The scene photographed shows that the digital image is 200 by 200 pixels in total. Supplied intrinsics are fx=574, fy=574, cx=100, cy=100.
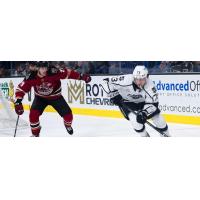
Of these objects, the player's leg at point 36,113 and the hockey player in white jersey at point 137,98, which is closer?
the hockey player in white jersey at point 137,98

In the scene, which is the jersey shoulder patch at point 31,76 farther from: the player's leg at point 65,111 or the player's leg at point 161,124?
the player's leg at point 161,124

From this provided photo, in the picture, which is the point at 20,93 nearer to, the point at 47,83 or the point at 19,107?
the point at 19,107

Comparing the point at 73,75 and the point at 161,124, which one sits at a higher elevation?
the point at 73,75

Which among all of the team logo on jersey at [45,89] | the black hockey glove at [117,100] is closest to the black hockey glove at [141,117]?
the black hockey glove at [117,100]

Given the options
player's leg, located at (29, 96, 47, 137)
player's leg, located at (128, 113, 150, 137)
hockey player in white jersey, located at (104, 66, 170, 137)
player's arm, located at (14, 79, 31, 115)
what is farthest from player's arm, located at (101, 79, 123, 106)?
player's arm, located at (14, 79, 31, 115)

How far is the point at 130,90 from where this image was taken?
226 inches

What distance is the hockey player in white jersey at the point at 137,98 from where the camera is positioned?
5664 millimetres

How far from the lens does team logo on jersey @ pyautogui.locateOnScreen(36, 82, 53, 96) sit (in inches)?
229

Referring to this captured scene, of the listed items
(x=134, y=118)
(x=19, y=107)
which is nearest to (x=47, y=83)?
(x=19, y=107)

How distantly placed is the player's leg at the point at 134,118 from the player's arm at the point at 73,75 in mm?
461

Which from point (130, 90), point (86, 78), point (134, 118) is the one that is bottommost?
point (134, 118)

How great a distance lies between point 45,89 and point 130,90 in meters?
0.87
